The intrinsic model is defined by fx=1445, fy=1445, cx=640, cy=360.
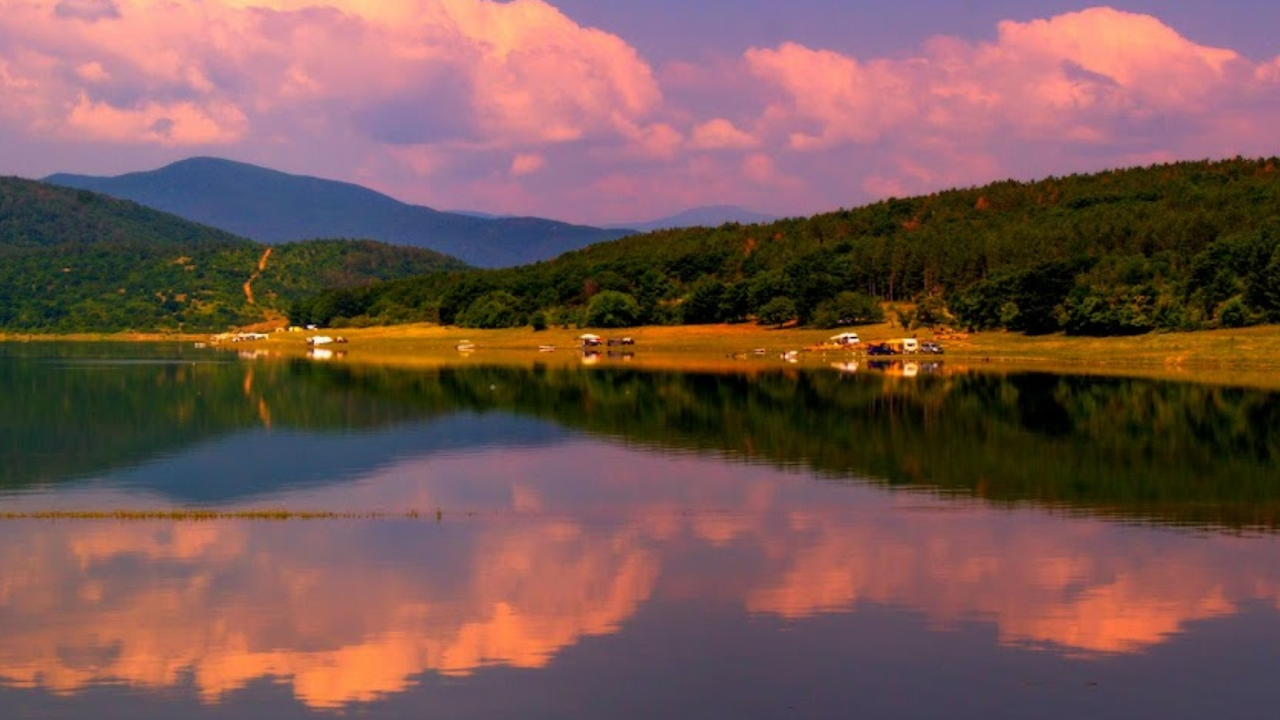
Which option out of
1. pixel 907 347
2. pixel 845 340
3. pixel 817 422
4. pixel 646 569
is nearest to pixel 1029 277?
pixel 907 347

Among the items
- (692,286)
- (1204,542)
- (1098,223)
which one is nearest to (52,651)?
(1204,542)

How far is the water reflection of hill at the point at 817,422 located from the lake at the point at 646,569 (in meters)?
0.35

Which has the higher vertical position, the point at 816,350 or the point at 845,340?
the point at 845,340

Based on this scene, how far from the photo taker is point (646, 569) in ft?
99.1

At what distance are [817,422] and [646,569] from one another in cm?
3368

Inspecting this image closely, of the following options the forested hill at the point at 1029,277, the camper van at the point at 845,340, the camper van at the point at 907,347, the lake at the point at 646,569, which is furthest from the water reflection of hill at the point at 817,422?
the camper van at the point at 845,340

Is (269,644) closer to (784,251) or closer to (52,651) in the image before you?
(52,651)

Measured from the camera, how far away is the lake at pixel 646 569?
2183 centimetres

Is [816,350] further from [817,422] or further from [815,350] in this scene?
[817,422]

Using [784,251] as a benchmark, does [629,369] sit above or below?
below

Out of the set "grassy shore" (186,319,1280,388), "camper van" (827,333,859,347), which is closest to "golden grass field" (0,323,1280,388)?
"grassy shore" (186,319,1280,388)

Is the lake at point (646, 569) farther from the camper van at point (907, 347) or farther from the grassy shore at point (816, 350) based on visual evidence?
the camper van at point (907, 347)

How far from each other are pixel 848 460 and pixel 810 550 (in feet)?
57.7

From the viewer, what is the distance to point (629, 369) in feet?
362
